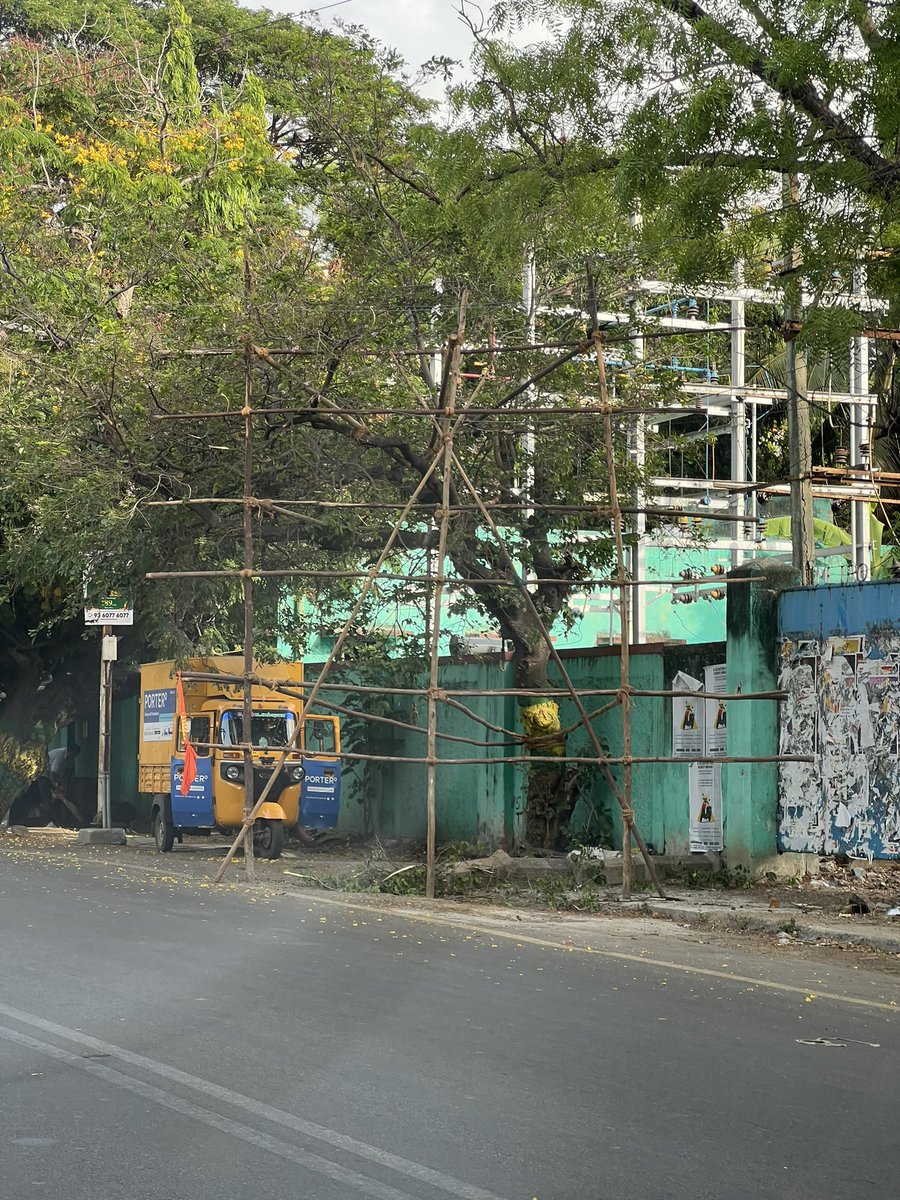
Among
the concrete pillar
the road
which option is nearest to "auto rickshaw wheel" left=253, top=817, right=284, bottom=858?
the concrete pillar

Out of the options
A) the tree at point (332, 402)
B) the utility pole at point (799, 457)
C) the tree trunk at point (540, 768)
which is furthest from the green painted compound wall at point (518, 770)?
the utility pole at point (799, 457)

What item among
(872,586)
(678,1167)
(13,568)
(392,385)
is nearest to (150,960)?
(678,1167)

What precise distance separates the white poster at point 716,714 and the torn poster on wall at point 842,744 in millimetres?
635

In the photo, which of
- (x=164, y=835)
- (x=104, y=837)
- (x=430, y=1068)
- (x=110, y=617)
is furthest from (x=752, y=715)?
(x=104, y=837)

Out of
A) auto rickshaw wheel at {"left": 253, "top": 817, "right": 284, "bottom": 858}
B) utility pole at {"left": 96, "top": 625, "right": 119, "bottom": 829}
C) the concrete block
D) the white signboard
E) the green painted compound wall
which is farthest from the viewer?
utility pole at {"left": 96, "top": 625, "right": 119, "bottom": 829}

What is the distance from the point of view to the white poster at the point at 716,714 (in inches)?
600

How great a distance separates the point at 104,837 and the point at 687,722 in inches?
374

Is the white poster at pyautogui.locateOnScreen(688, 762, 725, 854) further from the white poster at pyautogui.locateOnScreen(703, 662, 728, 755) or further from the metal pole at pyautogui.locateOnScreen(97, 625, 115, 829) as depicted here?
the metal pole at pyautogui.locateOnScreen(97, 625, 115, 829)

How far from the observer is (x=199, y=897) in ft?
43.2

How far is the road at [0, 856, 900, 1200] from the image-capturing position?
4.99m

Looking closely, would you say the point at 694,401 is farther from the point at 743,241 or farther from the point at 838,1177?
the point at 838,1177

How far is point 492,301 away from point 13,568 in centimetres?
812

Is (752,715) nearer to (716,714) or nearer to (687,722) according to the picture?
Answer: (716,714)

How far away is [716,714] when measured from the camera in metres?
15.4
